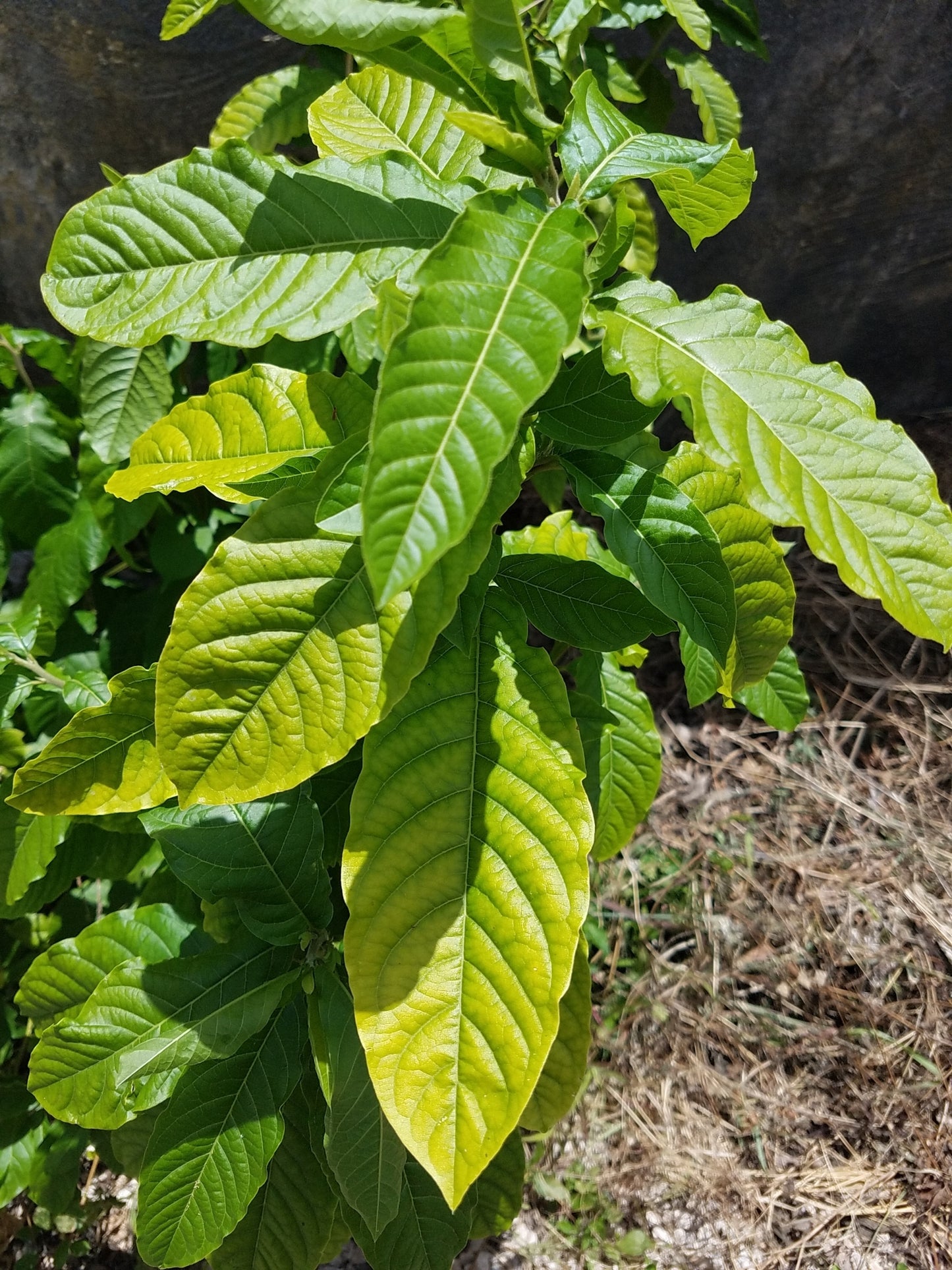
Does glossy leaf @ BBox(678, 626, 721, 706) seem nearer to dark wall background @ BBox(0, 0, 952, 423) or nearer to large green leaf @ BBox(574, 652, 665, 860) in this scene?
large green leaf @ BBox(574, 652, 665, 860)

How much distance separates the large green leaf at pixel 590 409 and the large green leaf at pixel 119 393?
1.00 metres

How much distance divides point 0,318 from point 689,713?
233 cm

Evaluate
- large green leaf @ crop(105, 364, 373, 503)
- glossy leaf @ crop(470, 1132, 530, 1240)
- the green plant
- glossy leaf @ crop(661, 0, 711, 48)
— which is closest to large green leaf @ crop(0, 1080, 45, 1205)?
the green plant

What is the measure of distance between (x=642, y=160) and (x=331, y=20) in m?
0.32

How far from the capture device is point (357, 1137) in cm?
108

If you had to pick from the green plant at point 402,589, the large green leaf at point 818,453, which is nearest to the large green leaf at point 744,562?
the green plant at point 402,589

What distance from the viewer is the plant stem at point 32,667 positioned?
1394 millimetres

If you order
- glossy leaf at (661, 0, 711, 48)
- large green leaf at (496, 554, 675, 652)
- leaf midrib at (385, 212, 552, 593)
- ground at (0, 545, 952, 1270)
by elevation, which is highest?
glossy leaf at (661, 0, 711, 48)

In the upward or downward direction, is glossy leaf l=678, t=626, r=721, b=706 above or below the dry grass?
above

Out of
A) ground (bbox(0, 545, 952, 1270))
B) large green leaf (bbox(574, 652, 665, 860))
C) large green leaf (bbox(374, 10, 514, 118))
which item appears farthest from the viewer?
ground (bbox(0, 545, 952, 1270))

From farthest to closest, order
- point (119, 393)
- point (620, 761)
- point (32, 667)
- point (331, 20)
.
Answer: point (119, 393), point (620, 761), point (32, 667), point (331, 20)

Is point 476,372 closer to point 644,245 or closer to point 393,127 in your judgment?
point 393,127

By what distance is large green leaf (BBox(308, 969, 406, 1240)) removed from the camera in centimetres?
106

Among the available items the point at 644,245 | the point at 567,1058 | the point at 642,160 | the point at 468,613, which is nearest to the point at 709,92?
the point at 644,245
